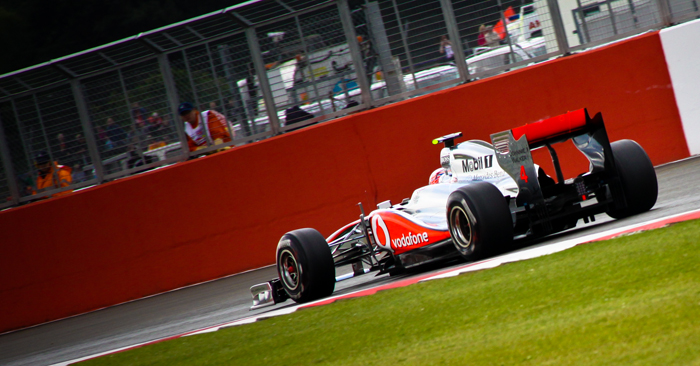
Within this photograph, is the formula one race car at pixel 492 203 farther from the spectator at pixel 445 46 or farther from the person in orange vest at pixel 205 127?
the person in orange vest at pixel 205 127

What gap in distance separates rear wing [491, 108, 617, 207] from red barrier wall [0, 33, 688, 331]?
4.58m

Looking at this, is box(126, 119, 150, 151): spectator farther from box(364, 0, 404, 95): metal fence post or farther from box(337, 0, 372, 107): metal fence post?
box(364, 0, 404, 95): metal fence post

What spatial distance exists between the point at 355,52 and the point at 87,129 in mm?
4065

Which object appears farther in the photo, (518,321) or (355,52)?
(355,52)

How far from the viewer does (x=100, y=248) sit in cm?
1180

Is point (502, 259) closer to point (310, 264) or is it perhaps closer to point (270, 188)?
point (310, 264)

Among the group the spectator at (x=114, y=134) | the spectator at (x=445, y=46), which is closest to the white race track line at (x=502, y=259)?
the spectator at (x=445, y=46)

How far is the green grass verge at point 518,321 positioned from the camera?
3.26 m

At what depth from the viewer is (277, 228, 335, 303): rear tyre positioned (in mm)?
6941

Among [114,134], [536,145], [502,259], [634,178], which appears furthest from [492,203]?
[114,134]

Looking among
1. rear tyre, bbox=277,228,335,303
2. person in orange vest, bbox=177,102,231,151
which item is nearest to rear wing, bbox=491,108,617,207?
rear tyre, bbox=277,228,335,303

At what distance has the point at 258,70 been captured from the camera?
11.4 meters

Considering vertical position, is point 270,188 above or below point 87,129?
below

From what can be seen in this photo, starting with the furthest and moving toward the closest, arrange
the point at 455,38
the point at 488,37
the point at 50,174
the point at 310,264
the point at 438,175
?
the point at 50,174
the point at 488,37
the point at 455,38
the point at 438,175
the point at 310,264
